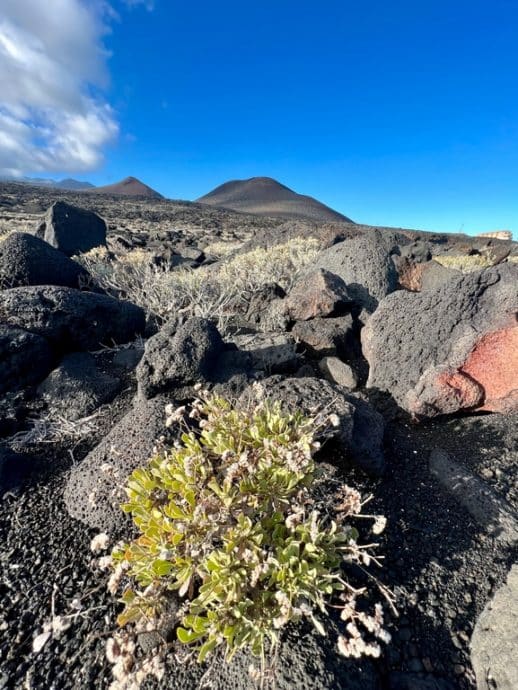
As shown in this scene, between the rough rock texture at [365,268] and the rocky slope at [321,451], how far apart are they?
1.11 ft

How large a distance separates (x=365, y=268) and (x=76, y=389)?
3.86m

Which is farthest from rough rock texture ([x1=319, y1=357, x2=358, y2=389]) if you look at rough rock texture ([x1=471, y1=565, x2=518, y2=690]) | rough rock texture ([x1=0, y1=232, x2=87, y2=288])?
rough rock texture ([x1=0, y1=232, x2=87, y2=288])

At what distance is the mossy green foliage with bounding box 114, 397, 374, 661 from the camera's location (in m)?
1.32

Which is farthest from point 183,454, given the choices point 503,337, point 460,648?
point 503,337

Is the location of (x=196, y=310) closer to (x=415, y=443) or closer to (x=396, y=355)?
(x=396, y=355)

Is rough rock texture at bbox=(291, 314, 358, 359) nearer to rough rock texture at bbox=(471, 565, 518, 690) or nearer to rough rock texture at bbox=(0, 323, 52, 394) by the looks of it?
rough rock texture at bbox=(0, 323, 52, 394)

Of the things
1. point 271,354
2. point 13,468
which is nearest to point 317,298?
point 271,354

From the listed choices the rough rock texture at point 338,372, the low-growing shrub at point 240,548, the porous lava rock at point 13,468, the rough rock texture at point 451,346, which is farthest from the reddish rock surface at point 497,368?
the porous lava rock at point 13,468

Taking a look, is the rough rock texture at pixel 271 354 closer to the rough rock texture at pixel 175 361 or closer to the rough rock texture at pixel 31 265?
the rough rock texture at pixel 175 361

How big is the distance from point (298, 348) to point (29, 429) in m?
2.41

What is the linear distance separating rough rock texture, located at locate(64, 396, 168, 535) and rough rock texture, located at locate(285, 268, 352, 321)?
2.25 m

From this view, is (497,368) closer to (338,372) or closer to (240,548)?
(338,372)

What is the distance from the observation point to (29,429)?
283 centimetres

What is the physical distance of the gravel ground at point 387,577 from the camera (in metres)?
1.48
